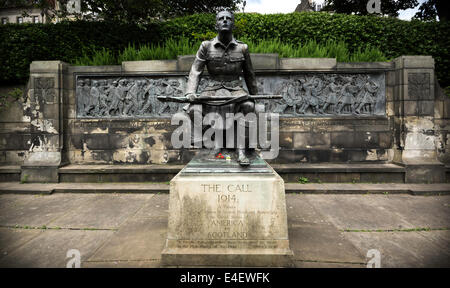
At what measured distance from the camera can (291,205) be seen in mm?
4668

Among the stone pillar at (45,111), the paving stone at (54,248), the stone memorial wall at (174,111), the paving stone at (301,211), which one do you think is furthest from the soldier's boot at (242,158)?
the stone pillar at (45,111)

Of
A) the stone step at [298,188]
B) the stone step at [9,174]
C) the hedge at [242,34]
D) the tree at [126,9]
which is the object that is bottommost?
the stone step at [298,188]

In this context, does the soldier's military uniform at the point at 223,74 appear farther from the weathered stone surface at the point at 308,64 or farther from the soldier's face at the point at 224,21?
the weathered stone surface at the point at 308,64

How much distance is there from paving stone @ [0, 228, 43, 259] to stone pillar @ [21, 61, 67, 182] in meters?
3.19

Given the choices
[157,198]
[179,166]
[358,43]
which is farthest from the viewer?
[358,43]

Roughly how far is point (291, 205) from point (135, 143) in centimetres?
461

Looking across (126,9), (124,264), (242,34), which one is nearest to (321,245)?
(124,264)

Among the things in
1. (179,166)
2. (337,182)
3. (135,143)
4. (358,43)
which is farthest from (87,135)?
(358,43)

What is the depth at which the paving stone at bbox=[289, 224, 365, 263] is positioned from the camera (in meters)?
2.76

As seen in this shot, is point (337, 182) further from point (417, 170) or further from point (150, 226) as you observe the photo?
point (150, 226)

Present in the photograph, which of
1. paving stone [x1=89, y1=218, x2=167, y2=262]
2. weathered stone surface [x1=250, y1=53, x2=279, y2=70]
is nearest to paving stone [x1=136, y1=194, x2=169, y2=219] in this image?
paving stone [x1=89, y1=218, x2=167, y2=262]

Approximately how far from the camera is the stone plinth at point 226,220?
261 centimetres

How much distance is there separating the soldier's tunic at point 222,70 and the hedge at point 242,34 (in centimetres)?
428

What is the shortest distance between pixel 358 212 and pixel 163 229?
3.48m
